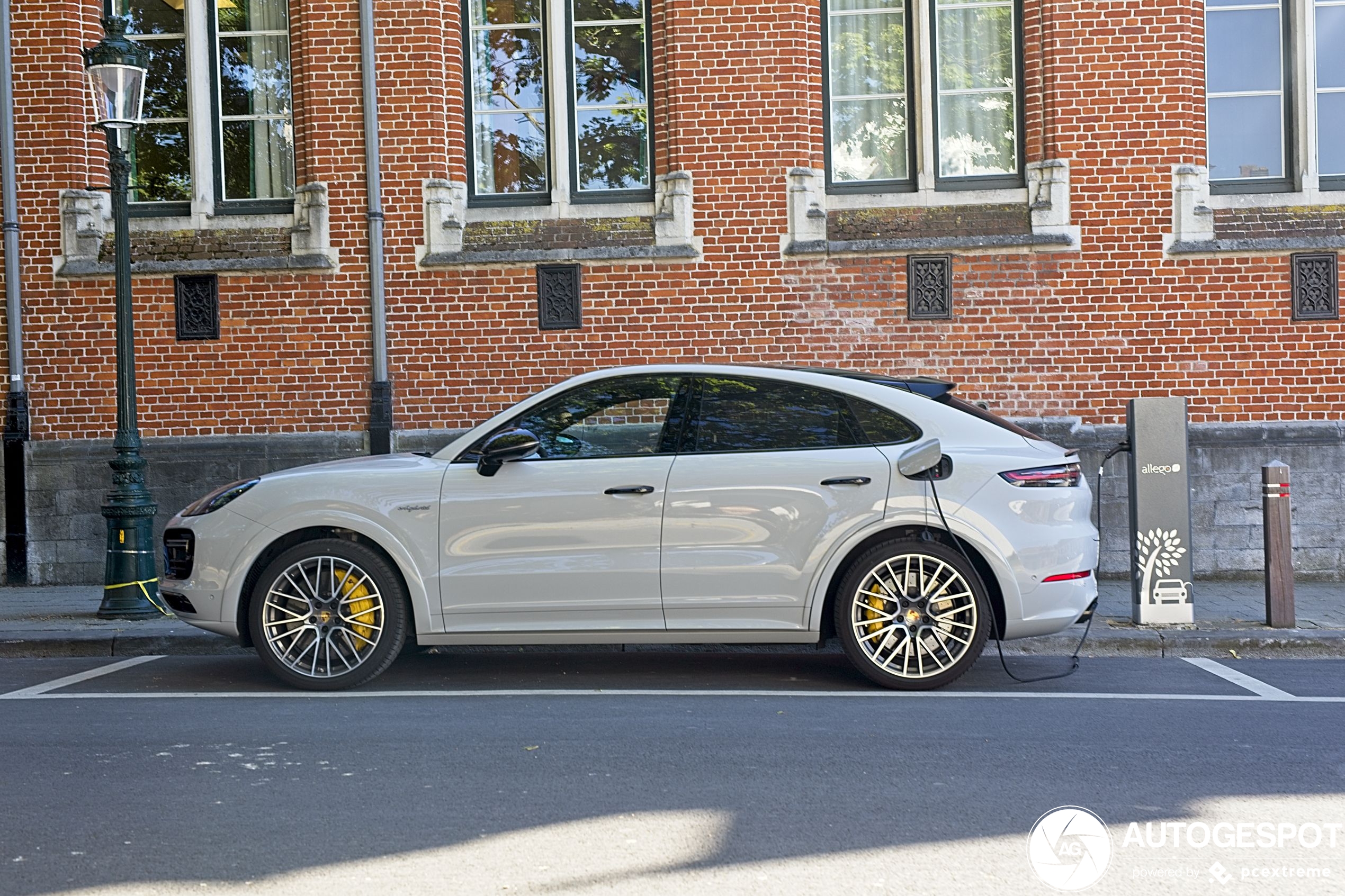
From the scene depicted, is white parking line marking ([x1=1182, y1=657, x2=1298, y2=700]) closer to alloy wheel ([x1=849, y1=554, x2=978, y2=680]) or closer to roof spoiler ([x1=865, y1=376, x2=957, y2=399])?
alloy wheel ([x1=849, y1=554, x2=978, y2=680])

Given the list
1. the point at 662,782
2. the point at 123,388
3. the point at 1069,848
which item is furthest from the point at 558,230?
the point at 1069,848

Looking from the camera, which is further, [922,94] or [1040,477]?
[922,94]

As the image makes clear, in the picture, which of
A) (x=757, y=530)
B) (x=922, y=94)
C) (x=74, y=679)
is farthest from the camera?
(x=922, y=94)

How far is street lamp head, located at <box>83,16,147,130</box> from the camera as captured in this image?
31.2 feet

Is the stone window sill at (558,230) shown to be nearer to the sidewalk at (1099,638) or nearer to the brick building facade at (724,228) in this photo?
the brick building facade at (724,228)

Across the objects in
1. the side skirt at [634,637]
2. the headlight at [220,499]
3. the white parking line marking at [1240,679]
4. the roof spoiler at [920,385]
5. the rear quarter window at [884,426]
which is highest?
the roof spoiler at [920,385]

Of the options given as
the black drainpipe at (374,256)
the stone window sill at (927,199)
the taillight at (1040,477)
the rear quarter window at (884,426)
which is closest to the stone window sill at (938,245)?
the stone window sill at (927,199)

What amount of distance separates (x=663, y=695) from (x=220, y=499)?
2670mm

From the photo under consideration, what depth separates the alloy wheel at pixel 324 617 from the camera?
6.91 m

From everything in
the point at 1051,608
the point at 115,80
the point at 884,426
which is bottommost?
the point at 1051,608

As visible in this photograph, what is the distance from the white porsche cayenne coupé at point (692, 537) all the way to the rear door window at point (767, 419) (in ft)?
0.04

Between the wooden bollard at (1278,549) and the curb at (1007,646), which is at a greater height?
the wooden bollard at (1278,549)

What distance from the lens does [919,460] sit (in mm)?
6719

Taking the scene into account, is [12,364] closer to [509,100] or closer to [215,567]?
[509,100]
